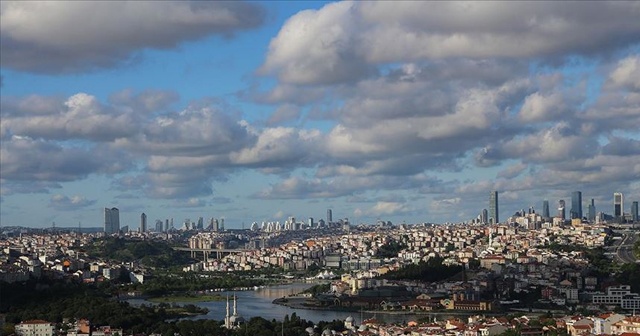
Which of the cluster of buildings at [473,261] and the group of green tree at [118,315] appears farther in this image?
the cluster of buildings at [473,261]

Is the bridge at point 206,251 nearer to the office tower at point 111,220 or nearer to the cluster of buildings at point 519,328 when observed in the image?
the office tower at point 111,220

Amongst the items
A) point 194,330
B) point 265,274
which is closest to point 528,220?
point 265,274

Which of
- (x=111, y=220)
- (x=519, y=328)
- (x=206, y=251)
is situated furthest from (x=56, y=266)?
(x=111, y=220)

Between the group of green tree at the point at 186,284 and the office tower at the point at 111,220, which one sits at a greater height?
the office tower at the point at 111,220

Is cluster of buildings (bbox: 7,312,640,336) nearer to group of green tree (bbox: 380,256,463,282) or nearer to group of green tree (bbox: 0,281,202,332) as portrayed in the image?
group of green tree (bbox: 0,281,202,332)

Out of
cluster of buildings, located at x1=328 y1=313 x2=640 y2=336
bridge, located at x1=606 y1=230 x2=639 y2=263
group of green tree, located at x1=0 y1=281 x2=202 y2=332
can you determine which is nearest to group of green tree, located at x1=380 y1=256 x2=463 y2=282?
bridge, located at x1=606 y1=230 x2=639 y2=263

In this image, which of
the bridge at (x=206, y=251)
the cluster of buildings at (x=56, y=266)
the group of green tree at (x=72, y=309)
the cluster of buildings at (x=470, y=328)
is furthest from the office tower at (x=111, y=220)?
the cluster of buildings at (x=470, y=328)

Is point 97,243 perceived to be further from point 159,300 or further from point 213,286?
point 159,300
